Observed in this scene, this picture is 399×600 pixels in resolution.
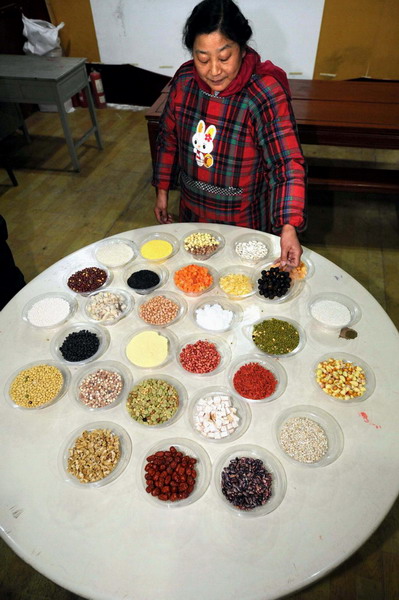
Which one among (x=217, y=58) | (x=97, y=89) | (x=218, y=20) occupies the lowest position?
(x=97, y=89)

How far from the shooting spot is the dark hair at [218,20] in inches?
56.3

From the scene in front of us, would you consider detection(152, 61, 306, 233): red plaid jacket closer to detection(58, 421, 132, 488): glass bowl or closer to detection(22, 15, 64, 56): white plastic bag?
detection(58, 421, 132, 488): glass bowl

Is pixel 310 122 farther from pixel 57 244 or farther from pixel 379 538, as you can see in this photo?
pixel 379 538

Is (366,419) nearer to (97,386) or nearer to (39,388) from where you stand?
(97,386)

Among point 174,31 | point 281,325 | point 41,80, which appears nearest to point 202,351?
point 281,325

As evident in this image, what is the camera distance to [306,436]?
3.94 ft

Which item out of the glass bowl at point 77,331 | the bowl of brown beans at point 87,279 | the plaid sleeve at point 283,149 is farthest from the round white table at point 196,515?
the plaid sleeve at point 283,149

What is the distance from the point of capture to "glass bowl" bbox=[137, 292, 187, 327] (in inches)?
62.2

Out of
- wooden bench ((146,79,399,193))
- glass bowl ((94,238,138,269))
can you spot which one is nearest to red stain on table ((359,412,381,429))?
glass bowl ((94,238,138,269))

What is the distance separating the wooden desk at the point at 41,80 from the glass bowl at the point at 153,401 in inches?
133

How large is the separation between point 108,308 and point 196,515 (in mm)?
847

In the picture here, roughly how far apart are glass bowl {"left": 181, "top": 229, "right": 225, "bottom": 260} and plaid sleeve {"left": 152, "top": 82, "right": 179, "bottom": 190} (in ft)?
1.32

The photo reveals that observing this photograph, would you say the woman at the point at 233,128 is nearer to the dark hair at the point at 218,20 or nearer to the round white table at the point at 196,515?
the dark hair at the point at 218,20

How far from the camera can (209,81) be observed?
161cm
